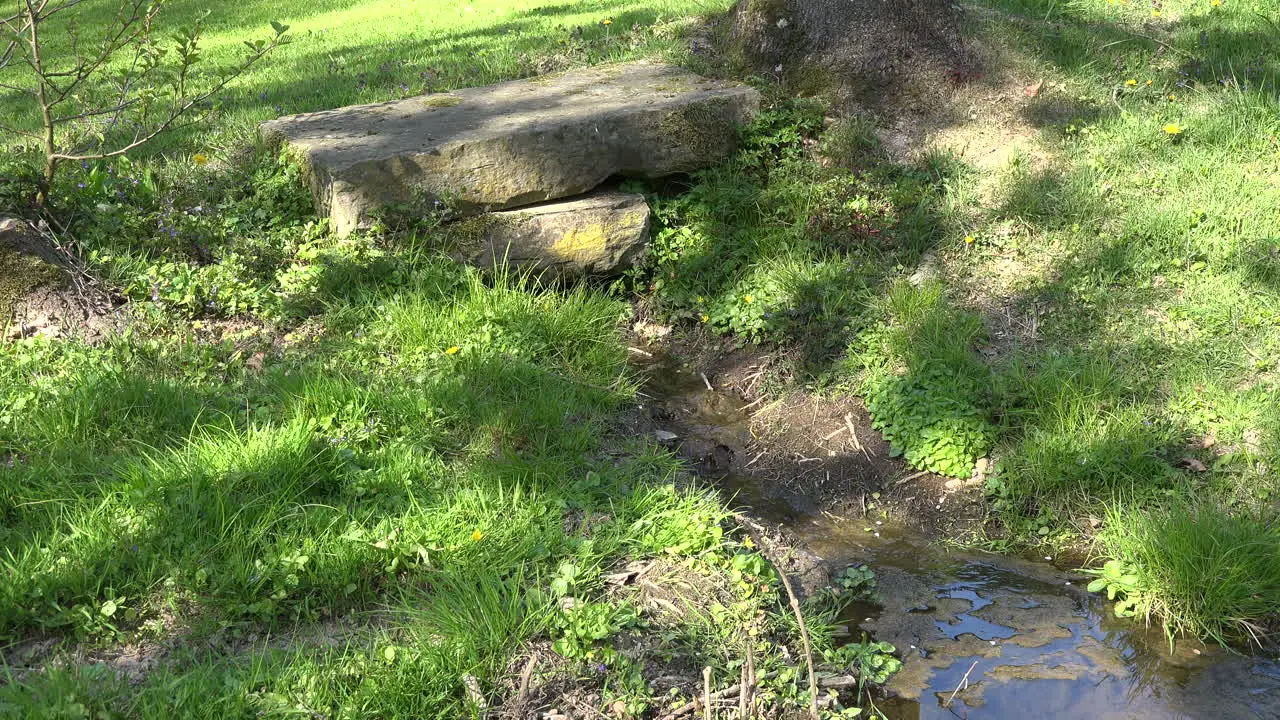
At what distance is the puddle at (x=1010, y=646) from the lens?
3.30m

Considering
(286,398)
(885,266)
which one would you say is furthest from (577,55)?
(286,398)

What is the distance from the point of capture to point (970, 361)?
4.70 metres

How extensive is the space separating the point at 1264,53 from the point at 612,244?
4.72m

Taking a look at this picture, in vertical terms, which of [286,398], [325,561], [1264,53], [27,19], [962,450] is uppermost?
[27,19]

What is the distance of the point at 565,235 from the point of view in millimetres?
5508

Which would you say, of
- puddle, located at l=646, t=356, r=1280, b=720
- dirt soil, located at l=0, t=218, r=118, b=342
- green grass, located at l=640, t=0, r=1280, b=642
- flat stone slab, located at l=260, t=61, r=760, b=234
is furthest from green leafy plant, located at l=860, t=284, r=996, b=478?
dirt soil, located at l=0, t=218, r=118, b=342

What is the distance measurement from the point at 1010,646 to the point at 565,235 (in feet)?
10.3

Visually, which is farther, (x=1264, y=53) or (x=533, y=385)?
(x=1264, y=53)

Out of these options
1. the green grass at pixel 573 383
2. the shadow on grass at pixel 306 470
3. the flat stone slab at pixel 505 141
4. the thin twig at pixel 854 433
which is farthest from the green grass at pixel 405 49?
the thin twig at pixel 854 433

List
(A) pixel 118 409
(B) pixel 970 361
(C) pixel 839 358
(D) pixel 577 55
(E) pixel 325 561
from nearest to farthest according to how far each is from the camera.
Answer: (E) pixel 325 561 → (A) pixel 118 409 → (B) pixel 970 361 → (C) pixel 839 358 → (D) pixel 577 55

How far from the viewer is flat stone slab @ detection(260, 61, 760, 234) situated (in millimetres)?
5270

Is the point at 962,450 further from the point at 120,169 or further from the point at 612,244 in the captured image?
the point at 120,169

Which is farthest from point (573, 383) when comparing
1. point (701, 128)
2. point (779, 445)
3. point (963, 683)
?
point (963, 683)

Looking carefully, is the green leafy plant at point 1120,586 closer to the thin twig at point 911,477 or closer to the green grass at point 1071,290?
the green grass at point 1071,290
